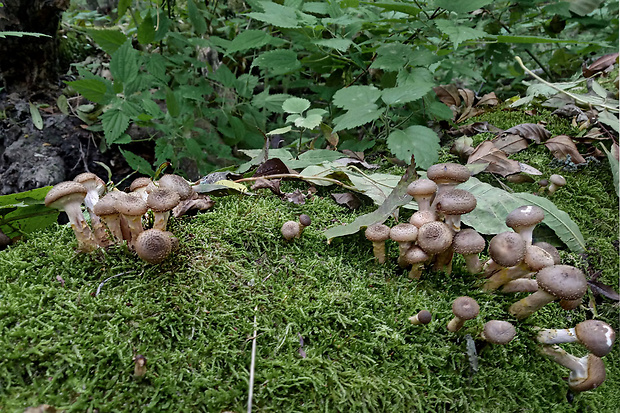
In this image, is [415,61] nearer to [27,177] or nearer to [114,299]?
[114,299]

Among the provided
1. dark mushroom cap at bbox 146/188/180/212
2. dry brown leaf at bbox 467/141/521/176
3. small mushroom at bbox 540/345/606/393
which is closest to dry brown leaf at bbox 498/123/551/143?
dry brown leaf at bbox 467/141/521/176

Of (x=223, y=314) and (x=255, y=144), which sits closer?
(x=223, y=314)

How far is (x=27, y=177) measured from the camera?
12.4 feet

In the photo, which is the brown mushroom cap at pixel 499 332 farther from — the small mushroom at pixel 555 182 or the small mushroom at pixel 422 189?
the small mushroom at pixel 555 182

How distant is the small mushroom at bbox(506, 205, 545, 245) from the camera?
1744 millimetres

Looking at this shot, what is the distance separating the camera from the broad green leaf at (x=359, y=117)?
241cm

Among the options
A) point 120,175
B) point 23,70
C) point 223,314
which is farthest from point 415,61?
point 23,70

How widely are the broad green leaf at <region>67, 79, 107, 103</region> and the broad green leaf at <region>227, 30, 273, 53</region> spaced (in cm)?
102

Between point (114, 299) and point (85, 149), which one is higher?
point (114, 299)

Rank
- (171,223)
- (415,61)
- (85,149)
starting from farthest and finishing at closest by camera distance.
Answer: (85,149), (415,61), (171,223)

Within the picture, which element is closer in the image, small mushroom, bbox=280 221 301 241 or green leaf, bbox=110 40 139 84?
small mushroom, bbox=280 221 301 241

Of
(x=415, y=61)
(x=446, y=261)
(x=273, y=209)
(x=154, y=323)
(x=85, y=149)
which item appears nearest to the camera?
(x=154, y=323)

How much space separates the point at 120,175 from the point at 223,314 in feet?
12.0

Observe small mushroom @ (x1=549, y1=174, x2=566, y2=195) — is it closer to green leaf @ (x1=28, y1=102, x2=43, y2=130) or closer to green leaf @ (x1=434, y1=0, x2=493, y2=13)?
green leaf @ (x1=434, y1=0, x2=493, y2=13)
